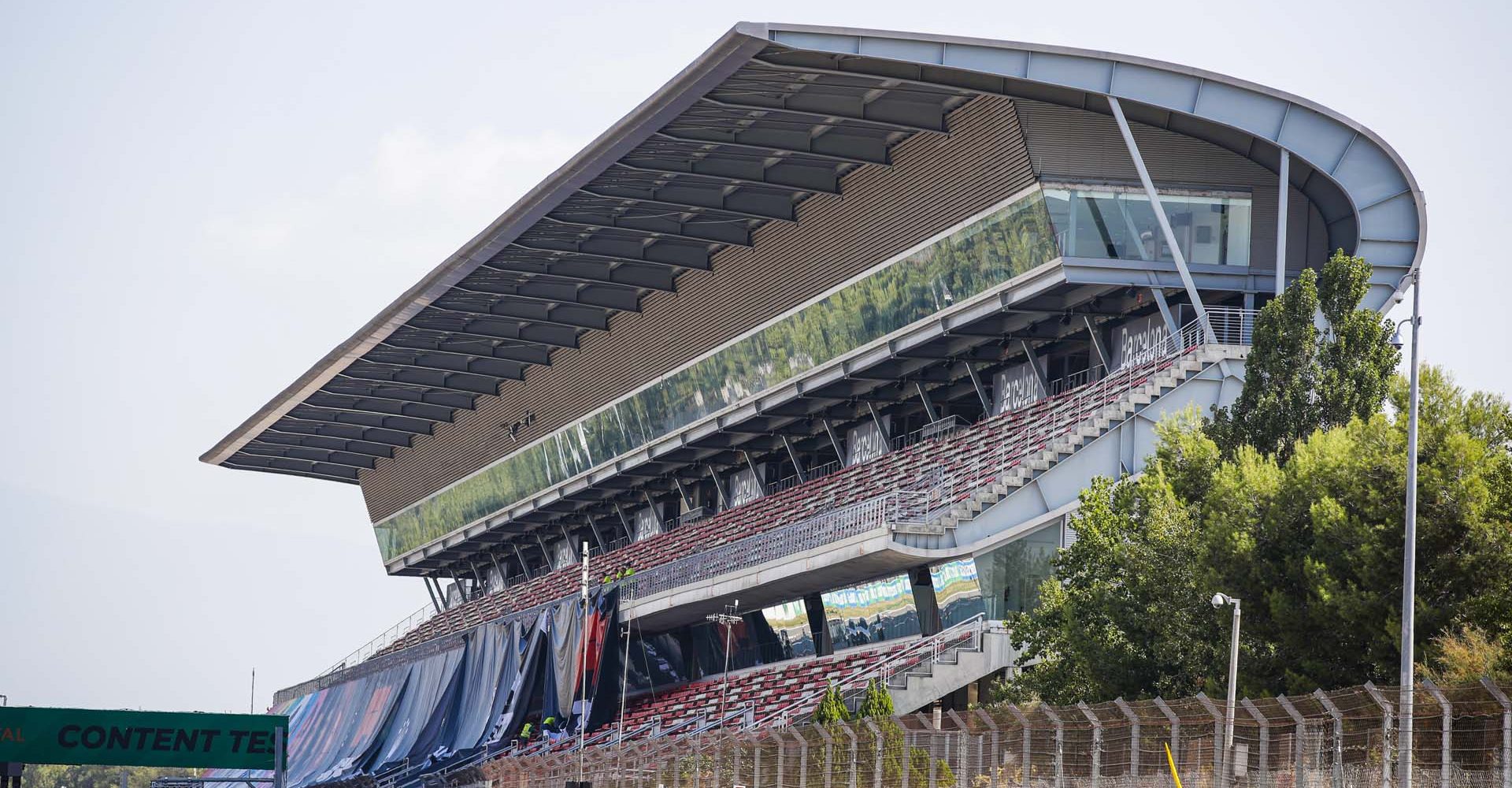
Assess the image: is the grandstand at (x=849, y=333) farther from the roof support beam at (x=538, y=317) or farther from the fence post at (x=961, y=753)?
the fence post at (x=961, y=753)

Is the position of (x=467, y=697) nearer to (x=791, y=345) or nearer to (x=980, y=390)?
(x=791, y=345)

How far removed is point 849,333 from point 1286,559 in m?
26.9

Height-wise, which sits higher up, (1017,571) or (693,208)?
(693,208)

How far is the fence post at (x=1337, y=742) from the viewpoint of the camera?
70.6ft

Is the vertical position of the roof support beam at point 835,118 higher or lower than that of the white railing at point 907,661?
higher

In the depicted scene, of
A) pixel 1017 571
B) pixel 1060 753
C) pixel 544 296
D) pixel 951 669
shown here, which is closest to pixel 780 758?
pixel 1060 753

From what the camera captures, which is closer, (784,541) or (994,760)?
(994,760)

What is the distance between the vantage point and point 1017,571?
43.9 meters

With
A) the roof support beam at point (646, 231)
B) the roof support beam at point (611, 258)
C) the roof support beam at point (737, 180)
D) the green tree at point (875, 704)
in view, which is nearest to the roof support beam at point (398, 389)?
the roof support beam at point (611, 258)

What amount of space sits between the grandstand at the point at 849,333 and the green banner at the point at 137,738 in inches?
434

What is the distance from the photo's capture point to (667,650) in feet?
201

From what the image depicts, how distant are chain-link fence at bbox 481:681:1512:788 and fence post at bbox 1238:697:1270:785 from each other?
0.02 m

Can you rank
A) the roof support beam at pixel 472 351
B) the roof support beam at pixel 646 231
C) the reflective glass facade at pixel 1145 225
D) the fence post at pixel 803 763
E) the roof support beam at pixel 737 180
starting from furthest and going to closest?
the roof support beam at pixel 472 351 < the roof support beam at pixel 646 231 < the roof support beam at pixel 737 180 < the reflective glass facade at pixel 1145 225 < the fence post at pixel 803 763

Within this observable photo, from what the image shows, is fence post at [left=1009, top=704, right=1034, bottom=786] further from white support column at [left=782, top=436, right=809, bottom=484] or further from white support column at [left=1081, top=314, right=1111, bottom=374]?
white support column at [left=782, top=436, right=809, bottom=484]
